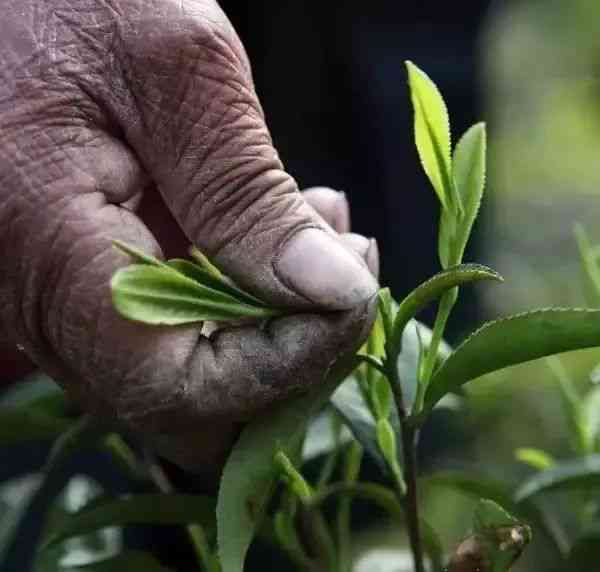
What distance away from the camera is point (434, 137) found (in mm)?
632

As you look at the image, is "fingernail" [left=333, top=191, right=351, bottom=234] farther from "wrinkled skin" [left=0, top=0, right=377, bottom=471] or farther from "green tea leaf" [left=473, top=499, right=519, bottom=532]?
"green tea leaf" [left=473, top=499, right=519, bottom=532]

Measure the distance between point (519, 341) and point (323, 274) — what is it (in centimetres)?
10

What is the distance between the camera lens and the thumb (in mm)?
628

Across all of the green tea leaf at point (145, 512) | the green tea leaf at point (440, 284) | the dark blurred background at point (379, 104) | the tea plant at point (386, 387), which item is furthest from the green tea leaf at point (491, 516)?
the dark blurred background at point (379, 104)

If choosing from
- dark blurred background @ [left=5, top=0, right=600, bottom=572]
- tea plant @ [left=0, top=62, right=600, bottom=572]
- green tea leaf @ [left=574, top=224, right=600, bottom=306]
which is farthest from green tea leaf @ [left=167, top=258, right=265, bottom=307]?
dark blurred background @ [left=5, top=0, right=600, bottom=572]

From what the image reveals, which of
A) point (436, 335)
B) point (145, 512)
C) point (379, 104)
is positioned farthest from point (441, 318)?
point (379, 104)

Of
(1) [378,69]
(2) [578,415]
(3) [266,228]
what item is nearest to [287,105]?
(1) [378,69]

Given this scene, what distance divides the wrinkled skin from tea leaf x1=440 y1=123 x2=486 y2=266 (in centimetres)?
5

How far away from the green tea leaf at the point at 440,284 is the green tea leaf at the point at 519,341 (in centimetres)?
3

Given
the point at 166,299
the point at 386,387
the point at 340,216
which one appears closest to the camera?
the point at 166,299

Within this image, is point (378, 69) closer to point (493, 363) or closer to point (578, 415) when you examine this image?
point (578, 415)

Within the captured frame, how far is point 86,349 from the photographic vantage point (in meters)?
0.62

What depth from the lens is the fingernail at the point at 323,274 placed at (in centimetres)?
60

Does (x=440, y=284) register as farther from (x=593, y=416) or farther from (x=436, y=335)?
(x=593, y=416)
